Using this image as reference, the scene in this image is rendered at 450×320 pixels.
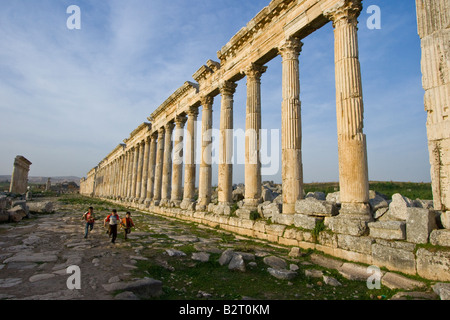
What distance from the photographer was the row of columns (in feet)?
24.1

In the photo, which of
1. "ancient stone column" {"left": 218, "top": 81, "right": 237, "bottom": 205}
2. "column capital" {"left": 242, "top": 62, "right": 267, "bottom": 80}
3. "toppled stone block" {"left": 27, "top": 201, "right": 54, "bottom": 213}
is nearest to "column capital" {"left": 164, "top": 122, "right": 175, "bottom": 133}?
"ancient stone column" {"left": 218, "top": 81, "right": 237, "bottom": 205}

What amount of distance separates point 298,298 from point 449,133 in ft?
15.2

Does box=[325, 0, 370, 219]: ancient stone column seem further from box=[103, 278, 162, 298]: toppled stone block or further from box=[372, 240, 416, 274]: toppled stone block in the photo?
box=[103, 278, 162, 298]: toppled stone block


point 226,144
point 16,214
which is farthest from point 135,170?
point 226,144

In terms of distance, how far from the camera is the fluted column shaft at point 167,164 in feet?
68.3

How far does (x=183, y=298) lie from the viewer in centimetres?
407

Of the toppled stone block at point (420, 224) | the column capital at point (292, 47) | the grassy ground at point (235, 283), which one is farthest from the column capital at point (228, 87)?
the toppled stone block at point (420, 224)

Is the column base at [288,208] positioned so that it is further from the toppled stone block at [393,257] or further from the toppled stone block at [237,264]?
the toppled stone block at [237,264]

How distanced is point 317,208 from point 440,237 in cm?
305

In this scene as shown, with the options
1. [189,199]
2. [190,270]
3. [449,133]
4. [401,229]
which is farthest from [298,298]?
[189,199]

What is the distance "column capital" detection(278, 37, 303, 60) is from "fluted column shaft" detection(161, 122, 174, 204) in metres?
13.3

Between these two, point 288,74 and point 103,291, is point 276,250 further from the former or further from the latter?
point 288,74

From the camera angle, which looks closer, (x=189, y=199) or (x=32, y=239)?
(x=32, y=239)

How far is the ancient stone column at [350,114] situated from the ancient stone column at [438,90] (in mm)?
1625
